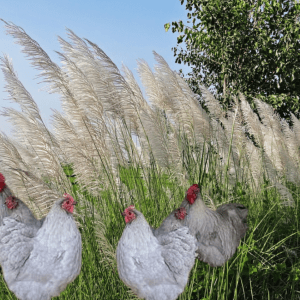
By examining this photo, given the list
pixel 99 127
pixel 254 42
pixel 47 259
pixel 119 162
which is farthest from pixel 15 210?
pixel 254 42

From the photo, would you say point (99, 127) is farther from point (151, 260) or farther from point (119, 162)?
point (151, 260)

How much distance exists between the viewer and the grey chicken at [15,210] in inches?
46.8

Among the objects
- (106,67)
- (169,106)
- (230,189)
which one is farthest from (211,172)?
(106,67)

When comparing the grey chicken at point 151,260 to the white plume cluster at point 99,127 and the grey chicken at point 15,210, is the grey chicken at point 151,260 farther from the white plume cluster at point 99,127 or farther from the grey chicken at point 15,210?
the white plume cluster at point 99,127

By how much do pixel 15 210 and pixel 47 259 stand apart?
339 mm

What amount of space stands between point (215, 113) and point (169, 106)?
421mm

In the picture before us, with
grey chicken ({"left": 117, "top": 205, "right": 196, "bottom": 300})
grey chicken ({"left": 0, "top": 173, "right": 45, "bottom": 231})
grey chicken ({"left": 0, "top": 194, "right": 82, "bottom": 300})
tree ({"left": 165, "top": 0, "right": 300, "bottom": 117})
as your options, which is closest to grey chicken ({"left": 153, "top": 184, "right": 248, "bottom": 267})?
grey chicken ({"left": 117, "top": 205, "right": 196, "bottom": 300})

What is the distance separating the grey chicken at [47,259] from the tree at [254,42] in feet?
27.1

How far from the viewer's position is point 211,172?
8.24 ft

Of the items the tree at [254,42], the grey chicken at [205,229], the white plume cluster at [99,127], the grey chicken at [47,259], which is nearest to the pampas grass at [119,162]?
the white plume cluster at [99,127]

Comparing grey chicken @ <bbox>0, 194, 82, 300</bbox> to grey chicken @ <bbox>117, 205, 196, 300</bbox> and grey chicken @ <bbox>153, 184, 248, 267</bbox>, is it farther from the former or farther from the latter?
grey chicken @ <bbox>153, 184, 248, 267</bbox>

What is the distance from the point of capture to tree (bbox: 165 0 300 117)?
30.1ft

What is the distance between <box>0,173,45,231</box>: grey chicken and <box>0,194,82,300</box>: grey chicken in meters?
0.13

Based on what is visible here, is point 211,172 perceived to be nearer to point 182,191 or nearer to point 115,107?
point 182,191
